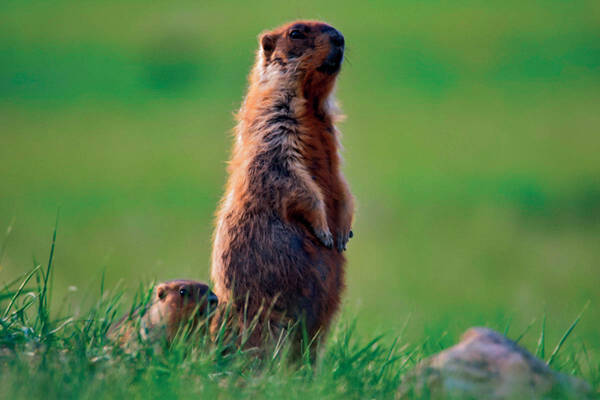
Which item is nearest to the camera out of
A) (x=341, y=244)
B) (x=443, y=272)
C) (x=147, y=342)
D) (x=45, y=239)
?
(x=147, y=342)

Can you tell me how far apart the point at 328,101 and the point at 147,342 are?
221cm

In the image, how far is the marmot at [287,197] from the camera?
4883 millimetres

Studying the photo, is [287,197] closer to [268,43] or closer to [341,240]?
[341,240]

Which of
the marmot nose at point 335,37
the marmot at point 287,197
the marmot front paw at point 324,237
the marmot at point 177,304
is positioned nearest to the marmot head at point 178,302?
the marmot at point 177,304

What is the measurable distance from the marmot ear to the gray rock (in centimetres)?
273

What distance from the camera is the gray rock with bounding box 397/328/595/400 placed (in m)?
3.62

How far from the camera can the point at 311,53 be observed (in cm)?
546

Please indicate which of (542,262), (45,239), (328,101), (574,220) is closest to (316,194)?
(328,101)

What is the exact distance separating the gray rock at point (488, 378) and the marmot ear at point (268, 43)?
8.96 feet

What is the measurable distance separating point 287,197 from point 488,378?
6.00 feet

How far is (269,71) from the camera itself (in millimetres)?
5652

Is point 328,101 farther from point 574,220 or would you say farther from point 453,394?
point 574,220

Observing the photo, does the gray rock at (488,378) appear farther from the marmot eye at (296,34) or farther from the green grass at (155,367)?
the marmot eye at (296,34)

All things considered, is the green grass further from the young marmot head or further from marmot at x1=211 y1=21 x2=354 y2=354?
the young marmot head
